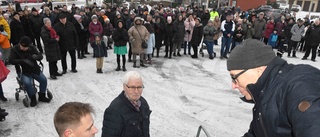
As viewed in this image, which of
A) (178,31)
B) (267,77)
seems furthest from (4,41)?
(267,77)

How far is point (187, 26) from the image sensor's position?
1103 centimetres

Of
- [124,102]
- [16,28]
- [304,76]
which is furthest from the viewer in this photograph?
[16,28]

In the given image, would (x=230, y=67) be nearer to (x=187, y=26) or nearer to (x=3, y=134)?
(x=3, y=134)

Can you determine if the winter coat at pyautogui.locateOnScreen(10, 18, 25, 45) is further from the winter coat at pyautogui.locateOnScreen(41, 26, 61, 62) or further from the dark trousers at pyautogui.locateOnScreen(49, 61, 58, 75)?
the dark trousers at pyautogui.locateOnScreen(49, 61, 58, 75)

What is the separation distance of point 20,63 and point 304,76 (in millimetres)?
5934

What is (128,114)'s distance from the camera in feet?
9.82

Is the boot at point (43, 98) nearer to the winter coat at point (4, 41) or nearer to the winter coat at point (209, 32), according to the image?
the winter coat at point (4, 41)

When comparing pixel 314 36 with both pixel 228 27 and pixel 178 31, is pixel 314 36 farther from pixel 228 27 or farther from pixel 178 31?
pixel 178 31

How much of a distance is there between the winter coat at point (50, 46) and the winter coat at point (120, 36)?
6.38 ft

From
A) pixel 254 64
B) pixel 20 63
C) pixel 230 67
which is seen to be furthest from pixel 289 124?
pixel 20 63

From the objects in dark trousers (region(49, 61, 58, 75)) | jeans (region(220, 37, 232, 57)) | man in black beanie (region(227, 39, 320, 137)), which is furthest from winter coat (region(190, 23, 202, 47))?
man in black beanie (region(227, 39, 320, 137))

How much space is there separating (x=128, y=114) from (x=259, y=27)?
10909mm

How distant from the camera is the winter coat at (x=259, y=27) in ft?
39.4

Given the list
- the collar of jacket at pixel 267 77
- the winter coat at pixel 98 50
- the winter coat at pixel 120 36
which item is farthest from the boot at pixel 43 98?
the collar of jacket at pixel 267 77
